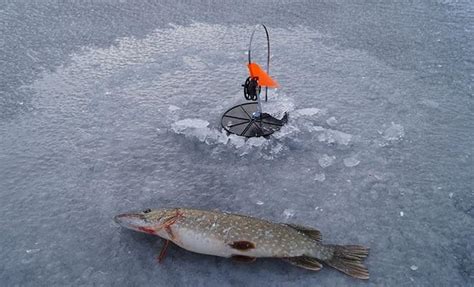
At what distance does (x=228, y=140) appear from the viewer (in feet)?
11.5

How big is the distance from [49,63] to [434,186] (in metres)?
3.97

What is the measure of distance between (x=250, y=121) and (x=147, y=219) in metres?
1.40

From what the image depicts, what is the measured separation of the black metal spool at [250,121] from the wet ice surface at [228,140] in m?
0.09

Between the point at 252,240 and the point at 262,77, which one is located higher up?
the point at 262,77

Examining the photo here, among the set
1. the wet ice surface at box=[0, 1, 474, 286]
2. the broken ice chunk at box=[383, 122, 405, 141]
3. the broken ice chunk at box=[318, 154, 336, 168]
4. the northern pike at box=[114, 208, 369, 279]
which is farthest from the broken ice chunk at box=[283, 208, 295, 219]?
the broken ice chunk at box=[383, 122, 405, 141]

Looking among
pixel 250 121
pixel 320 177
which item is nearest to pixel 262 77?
pixel 250 121

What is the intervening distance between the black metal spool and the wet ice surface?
92 millimetres

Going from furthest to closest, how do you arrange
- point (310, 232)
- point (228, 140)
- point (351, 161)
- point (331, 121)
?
point (331, 121) < point (228, 140) < point (351, 161) < point (310, 232)

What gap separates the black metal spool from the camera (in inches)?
140

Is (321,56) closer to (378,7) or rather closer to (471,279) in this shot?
(378,7)

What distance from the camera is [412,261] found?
253 centimetres

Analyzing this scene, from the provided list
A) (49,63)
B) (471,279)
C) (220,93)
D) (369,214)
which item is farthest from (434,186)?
(49,63)

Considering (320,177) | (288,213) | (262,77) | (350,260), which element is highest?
(262,77)

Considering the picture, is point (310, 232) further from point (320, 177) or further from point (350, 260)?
point (320, 177)
